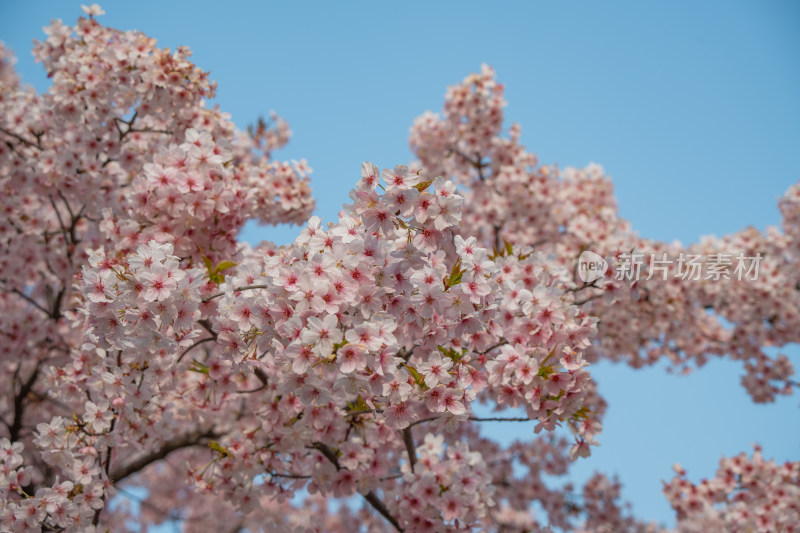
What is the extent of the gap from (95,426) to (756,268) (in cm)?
983

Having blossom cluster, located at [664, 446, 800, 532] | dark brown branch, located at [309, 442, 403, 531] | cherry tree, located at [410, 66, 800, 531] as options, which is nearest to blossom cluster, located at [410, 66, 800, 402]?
cherry tree, located at [410, 66, 800, 531]

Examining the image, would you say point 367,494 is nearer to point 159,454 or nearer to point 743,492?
point 159,454

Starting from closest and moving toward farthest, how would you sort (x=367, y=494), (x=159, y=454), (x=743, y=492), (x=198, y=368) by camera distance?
(x=198, y=368) < (x=367, y=494) < (x=159, y=454) < (x=743, y=492)

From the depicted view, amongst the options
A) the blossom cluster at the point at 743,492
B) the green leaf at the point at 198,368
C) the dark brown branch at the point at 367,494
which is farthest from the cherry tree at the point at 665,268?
the green leaf at the point at 198,368

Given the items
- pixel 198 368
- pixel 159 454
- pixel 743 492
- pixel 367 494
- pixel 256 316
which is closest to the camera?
pixel 256 316

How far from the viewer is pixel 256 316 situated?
11.5ft

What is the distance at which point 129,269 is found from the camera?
350cm

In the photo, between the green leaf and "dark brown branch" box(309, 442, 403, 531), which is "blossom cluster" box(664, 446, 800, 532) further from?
the green leaf

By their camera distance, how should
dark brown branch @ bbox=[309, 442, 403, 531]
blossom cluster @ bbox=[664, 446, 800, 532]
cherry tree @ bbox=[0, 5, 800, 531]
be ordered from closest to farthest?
1. cherry tree @ bbox=[0, 5, 800, 531]
2. dark brown branch @ bbox=[309, 442, 403, 531]
3. blossom cluster @ bbox=[664, 446, 800, 532]

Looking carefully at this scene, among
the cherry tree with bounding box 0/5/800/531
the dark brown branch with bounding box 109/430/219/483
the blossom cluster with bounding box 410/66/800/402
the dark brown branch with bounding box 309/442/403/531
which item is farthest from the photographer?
the blossom cluster with bounding box 410/66/800/402

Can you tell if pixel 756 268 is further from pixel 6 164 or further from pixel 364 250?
pixel 6 164

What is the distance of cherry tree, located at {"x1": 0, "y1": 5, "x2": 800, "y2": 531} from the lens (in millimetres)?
3412

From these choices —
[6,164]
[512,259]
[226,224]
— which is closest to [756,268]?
[512,259]

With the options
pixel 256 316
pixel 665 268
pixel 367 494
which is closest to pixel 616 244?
pixel 665 268
